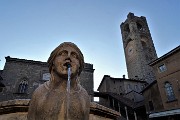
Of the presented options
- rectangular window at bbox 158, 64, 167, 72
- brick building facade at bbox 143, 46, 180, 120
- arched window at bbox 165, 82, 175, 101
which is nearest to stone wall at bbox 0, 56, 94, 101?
brick building facade at bbox 143, 46, 180, 120

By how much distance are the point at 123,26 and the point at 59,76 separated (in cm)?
4379

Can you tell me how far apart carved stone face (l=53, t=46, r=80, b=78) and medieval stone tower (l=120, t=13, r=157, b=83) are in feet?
104

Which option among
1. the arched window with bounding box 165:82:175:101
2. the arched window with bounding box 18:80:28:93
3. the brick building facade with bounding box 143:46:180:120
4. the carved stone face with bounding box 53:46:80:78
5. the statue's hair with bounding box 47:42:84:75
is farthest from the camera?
the arched window with bounding box 18:80:28:93

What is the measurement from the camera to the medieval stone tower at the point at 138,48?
109 ft

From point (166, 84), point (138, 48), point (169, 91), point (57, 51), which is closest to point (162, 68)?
point (166, 84)

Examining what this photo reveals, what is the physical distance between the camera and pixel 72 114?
1.81 metres

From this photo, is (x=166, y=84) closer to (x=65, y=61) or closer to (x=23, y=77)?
(x=23, y=77)

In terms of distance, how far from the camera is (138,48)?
35812mm

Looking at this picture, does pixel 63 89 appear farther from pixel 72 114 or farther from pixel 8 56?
pixel 8 56

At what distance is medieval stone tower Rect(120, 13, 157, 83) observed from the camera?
109ft

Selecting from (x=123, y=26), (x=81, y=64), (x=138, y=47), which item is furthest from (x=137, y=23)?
(x=81, y=64)

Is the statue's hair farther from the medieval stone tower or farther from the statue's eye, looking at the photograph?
the medieval stone tower

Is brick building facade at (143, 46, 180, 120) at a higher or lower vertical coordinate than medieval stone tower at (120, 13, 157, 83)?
lower

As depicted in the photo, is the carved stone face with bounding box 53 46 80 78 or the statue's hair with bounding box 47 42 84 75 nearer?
the carved stone face with bounding box 53 46 80 78
